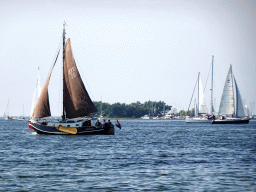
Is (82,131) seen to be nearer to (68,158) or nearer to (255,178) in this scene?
(68,158)

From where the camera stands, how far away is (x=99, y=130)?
6372cm

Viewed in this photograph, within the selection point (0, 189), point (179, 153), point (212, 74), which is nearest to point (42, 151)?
point (179, 153)

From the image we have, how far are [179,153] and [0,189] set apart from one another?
69.1 ft

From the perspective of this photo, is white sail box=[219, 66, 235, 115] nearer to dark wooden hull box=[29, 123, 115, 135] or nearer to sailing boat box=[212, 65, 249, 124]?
sailing boat box=[212, 65, 249, 124]

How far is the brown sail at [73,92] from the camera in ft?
201

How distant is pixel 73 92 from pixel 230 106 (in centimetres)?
7636

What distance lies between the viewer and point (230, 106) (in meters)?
126

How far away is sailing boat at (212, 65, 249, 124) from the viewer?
126 meters

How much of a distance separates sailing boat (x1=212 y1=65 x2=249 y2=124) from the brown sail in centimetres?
7355

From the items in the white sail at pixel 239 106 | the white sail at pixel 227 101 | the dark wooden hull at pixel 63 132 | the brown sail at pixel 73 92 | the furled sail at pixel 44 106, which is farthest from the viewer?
the white sail at pixel 239 106

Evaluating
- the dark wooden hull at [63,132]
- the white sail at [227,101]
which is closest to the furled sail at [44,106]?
the dark wooden hull at [63,132]

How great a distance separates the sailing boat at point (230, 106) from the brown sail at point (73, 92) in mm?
73546

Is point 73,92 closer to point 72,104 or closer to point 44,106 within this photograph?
point 72,104

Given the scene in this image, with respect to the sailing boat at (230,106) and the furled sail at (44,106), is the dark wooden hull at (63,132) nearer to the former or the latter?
the furled sail at (44,106)
